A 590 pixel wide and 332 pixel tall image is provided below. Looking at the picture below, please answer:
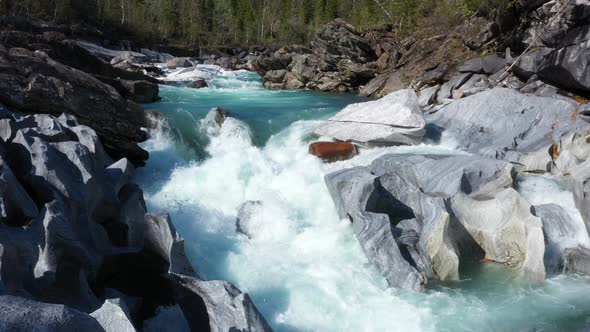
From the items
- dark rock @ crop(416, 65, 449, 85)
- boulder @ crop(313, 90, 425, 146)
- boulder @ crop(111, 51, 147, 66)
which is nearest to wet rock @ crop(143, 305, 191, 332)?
boulder @ crop(313, 90, 425, 146)

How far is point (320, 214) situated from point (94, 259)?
4.68m

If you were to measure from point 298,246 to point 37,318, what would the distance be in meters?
5.66

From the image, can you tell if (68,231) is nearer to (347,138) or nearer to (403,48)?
(347,138)

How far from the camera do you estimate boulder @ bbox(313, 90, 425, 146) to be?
38.7 ft

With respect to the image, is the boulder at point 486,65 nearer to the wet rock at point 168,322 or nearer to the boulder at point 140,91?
the boulder at point 140,91

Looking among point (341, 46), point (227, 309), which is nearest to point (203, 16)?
point (341, 46)

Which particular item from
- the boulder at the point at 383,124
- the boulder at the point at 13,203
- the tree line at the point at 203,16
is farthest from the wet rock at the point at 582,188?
the tree line at the point at 203,16

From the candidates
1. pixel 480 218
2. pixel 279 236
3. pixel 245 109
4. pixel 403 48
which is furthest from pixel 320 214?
pixel 403 48

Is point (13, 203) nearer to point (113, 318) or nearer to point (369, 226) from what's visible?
point (113, 318)

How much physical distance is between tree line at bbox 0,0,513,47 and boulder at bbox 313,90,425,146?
41079 mm

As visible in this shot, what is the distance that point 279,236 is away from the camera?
8.55 meters

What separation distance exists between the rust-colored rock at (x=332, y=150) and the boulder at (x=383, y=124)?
55 cm

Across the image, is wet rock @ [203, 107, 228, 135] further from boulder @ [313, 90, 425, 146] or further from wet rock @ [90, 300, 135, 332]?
wet rock @ [90, 300, 135, 332]

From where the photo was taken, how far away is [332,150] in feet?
37.1
